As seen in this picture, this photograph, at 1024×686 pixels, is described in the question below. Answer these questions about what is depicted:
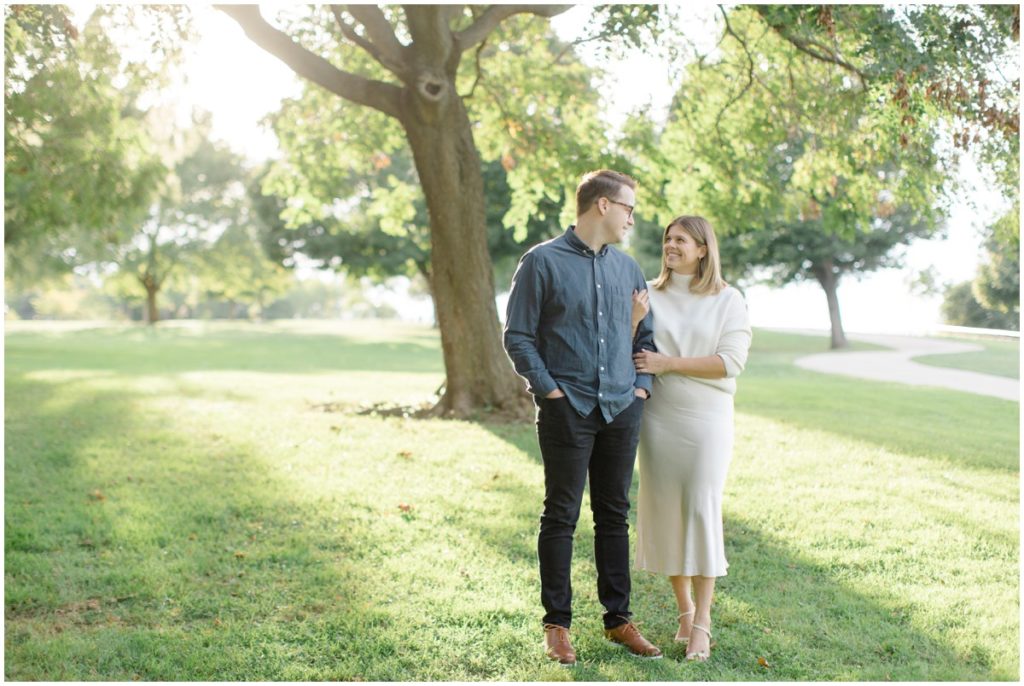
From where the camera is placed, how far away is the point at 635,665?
443 centimetres

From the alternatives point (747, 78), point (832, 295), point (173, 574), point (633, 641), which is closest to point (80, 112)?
point (747, 78)

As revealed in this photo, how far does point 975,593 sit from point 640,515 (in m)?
2.32

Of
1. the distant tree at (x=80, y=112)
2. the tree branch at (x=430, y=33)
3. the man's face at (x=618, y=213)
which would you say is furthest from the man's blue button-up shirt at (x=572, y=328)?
the tree branch at (x=430, y=33)

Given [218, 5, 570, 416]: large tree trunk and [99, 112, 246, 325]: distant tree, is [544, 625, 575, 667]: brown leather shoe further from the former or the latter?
[99, 112, 246, 325]: distant tree

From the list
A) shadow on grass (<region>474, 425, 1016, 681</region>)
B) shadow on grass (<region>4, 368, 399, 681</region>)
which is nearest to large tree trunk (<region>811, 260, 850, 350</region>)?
shadow on grass (<region>4, 368, 399, 681</region>)

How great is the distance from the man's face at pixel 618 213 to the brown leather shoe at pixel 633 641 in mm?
1924

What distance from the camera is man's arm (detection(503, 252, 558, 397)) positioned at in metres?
4.34

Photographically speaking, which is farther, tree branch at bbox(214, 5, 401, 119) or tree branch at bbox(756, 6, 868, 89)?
tree branch at bbox(214, 5, 401, 119)

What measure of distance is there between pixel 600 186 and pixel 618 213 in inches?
6.1

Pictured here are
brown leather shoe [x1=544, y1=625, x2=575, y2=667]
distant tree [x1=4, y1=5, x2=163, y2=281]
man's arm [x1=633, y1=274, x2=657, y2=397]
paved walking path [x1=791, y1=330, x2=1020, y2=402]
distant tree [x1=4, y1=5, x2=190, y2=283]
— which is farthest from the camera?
paved walking path [x1=791, y1=330, x2=1020, y2=402]

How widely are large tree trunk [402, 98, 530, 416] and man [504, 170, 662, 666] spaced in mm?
7412

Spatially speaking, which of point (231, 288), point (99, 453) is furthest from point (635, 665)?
point (231, 288)

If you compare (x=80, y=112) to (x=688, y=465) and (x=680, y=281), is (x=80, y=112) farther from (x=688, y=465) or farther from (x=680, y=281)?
(x=688, y=465)

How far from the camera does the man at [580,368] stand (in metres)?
4.39
